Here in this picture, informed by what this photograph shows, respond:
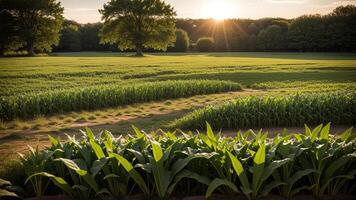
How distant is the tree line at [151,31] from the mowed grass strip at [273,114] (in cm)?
3735

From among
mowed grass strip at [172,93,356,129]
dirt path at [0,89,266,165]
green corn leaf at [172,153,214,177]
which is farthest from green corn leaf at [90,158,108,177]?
mowed grass strip at [172,93,356,129]

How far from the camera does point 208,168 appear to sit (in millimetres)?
4059

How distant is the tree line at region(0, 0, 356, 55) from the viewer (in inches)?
1722

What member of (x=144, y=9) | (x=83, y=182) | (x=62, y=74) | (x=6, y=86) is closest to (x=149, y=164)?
(x=83, y=182)

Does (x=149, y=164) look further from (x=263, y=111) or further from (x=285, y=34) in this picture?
(x=285, y=34)

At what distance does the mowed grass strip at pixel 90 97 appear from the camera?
10.7 m

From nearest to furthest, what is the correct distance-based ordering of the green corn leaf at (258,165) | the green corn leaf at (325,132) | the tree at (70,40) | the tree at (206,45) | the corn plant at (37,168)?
1. the green corn leaf at (258,165)
2. the corn plant at (37,168)
3. the green corn leaf at (325,132)
4. the tree at (70,40)
5. the tree at (206,45)

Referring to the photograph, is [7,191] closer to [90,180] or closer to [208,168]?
[90,180]

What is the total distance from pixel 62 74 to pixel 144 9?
1159 inches

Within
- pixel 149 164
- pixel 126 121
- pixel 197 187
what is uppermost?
pixel 149 164

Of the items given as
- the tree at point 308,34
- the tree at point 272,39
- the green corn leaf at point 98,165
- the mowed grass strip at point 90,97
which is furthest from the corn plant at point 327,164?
the tree at point 272,39

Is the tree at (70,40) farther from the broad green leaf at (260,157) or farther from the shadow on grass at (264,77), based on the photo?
Answer: the broad green leaf at (260,157)

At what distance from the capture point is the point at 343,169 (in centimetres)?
389

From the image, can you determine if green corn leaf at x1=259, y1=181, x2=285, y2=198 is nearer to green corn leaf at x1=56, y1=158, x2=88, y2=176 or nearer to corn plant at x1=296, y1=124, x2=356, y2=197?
corn plant at x1=296, y1=124, x2=356, y2=197
